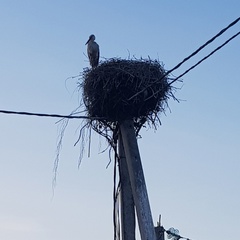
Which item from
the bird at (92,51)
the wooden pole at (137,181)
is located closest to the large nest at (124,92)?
the wooden pole at (137,181)

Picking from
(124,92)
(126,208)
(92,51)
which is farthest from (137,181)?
(92,51)

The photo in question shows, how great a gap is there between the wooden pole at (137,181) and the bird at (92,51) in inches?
76.4

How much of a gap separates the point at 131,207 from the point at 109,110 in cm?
104

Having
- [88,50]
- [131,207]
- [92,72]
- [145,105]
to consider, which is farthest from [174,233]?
[88,50]

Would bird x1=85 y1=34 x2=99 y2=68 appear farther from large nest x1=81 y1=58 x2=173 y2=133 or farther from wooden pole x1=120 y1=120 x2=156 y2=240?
wooden pole x1=120 y1=120 x2=156 y2=240

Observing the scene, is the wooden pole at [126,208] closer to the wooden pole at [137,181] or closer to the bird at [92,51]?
the wooden pole at [137,181]

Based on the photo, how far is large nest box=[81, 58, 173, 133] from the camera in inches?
240

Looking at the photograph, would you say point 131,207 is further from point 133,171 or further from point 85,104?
point 85,104

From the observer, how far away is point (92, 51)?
864cm

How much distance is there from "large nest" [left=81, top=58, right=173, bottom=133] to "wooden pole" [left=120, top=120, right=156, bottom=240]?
18 cm

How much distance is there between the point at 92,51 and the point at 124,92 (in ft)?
8.41

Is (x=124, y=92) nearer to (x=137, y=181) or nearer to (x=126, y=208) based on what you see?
(x=137, y=181)

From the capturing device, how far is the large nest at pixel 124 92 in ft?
20.0

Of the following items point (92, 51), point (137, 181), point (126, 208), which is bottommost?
point (126, 208)
